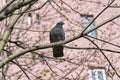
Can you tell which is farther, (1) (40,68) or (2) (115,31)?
(2) (115,31)

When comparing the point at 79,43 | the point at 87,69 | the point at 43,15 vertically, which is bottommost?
the point at 87,69

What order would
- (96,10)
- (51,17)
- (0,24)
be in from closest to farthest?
1. (0,24)
2. (51,17)
3. (96,10)

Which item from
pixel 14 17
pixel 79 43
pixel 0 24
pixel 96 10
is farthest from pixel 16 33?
pixel 14 17

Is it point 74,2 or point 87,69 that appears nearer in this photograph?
point 87,69

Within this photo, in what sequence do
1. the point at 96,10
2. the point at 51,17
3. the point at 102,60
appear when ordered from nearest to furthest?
the point at 102,60 → the point at 51,17 → the point at 96,10

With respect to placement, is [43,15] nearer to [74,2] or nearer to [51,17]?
[51,17]

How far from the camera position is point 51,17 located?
16.7 meters

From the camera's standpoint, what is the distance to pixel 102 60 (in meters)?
15.6

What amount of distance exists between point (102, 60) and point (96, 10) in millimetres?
3312

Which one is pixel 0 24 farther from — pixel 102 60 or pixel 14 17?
pixel 14 17

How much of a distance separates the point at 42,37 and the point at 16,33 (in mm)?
1280

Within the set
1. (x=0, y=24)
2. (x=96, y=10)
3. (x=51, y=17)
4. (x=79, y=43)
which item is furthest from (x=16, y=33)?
(x=96, y=10)

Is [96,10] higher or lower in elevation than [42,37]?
higher

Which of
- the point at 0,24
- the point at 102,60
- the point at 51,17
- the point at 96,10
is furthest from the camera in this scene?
the point at 96,10
